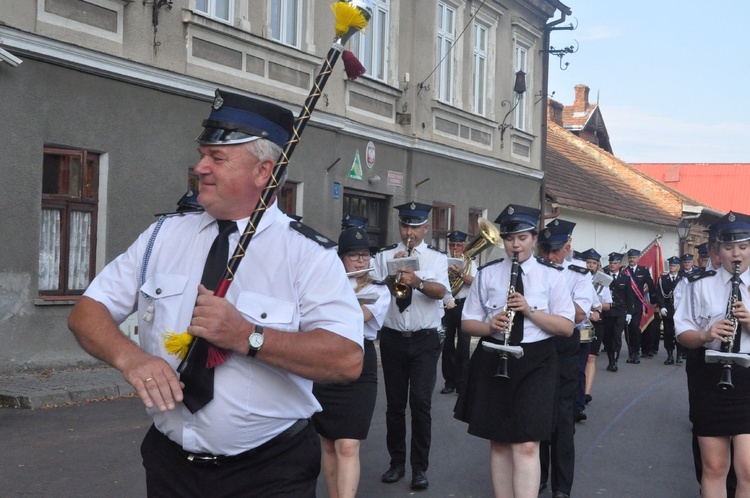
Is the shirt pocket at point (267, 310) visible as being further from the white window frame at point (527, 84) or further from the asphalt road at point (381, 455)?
the white window frame at point (527, 84)

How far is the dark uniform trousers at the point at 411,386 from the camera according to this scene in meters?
7.73

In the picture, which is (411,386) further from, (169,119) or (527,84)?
(527,84)

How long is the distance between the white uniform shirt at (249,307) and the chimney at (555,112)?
37.5 meters

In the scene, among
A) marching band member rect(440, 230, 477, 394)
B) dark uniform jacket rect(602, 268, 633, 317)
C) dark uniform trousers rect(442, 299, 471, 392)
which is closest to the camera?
marching band member rect(440, 230, 477, 394)

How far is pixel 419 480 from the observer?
24.8 feet

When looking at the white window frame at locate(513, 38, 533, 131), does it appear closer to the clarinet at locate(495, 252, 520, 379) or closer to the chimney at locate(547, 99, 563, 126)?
the chimney at locate(547, 99, 563, 126)

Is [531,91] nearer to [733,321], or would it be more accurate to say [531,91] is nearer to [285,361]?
[733,321]

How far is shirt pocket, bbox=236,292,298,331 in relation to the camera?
3051mm

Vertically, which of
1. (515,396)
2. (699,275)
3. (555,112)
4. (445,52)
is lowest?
(515,396)

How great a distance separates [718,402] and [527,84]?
66.7 ft

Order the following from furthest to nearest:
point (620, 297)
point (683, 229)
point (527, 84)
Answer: point (683, 229) → point (527, 84) → point (620, 297)

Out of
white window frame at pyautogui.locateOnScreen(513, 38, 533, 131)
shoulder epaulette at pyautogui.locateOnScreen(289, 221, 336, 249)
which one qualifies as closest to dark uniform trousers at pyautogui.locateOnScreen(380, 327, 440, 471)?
shoulder epaulette at pyautogui.locateOnScreen(289, 221, 336, 249)

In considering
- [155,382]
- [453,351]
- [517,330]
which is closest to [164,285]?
[155,382]

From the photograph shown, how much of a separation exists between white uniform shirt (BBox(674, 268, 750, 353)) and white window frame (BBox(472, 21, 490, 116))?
1681 centimetres
